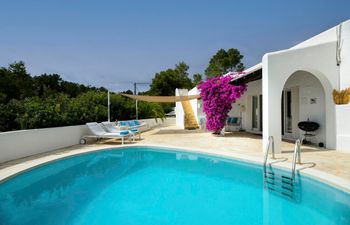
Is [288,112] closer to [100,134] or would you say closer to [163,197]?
[163,197]

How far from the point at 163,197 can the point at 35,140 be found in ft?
22.4

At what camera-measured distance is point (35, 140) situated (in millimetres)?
9211

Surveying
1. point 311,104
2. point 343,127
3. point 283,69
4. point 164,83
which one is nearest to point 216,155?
point 283,69

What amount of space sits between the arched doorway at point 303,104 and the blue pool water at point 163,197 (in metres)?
4.86

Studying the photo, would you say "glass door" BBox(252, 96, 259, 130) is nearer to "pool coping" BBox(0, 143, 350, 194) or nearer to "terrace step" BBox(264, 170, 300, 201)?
"pool coping" BBox(0, 143, 350, 194)

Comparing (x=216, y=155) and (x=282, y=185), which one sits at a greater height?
(x=216, y=155)

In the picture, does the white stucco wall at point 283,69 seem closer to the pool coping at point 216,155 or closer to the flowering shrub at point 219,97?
the pool coping at point 216,155

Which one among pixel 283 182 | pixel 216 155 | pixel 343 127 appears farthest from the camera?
pixel 216 155

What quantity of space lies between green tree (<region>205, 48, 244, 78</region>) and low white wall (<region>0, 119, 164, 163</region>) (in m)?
35.1

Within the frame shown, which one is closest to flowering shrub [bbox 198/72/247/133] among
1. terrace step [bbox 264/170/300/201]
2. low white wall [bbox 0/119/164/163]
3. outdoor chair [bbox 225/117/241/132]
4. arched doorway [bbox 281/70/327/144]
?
arched doorway [bbox 281/70/327/144]

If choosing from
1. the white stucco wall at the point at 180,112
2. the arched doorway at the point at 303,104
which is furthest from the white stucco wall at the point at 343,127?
the white stucco wall at the point at 180,112

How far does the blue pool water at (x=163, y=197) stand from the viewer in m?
4.27

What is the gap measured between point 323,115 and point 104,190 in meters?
9.45

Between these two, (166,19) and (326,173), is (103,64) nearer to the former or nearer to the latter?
(166,19)
